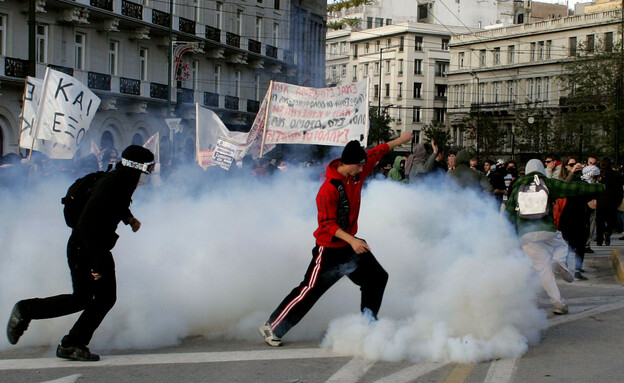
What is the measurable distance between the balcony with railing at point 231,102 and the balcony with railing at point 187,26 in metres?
6.84

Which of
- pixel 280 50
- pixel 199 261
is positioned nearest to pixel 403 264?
pixel 199 261

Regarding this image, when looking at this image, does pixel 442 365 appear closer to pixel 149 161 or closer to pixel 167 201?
pixel 149 161

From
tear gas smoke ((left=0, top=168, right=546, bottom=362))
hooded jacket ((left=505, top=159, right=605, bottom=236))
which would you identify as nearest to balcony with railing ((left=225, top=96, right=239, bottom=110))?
hooded jacket ((left=505, top=159, right=605, bottom=236))

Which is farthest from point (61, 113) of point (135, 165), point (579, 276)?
point (579, 276)

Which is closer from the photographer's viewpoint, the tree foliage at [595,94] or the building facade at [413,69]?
the tree foliage at [595,94]

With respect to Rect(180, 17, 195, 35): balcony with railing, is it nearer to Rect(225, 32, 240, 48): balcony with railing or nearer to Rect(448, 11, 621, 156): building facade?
Rect(225, 32, 240, 48): balcony with railing

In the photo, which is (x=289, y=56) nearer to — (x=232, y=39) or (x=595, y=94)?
(x=232, y=39)

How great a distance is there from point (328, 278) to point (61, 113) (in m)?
9.21

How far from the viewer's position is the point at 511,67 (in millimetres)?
77500

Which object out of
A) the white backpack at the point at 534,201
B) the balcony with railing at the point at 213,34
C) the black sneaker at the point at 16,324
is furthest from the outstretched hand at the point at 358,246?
the balcony with railing at the point at 213,34

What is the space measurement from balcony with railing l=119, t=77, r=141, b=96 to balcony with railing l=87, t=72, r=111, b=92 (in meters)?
0.81

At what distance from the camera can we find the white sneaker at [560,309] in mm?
7934

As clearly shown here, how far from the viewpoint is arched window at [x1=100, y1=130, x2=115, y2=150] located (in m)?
33.4

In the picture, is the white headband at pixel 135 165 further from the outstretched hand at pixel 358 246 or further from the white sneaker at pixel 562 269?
the white sneaker at pixel 562 269
